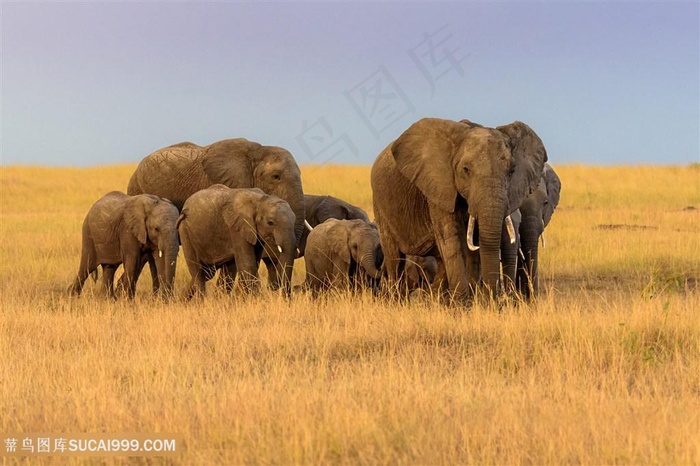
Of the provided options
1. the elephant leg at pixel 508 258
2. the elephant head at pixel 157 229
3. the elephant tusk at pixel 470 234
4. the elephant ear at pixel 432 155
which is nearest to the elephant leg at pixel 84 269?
the elephant head at pixel 157 229

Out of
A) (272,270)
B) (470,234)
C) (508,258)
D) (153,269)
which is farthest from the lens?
(153,269)

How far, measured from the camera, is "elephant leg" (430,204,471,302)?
10.7 meters

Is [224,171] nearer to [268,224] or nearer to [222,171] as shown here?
[222,171]

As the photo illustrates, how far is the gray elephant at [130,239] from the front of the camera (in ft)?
44.9

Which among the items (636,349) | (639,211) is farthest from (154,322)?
(639,211)

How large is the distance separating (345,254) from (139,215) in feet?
9.18

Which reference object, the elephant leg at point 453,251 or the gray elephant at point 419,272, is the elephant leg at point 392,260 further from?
the elephant leg at point 453,251

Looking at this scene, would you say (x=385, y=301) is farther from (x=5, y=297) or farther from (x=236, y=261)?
(x=5, y=297)

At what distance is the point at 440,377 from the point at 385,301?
438 centimetres

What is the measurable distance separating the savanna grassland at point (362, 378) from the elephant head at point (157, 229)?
74 cm

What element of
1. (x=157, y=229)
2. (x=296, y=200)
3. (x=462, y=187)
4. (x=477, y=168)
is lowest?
(x=157, y=229)

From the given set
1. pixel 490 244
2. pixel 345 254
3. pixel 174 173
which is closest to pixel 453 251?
pixel 490 244

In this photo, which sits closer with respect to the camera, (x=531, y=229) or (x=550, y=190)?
(x=531, y=229)

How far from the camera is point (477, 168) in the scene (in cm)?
1021
